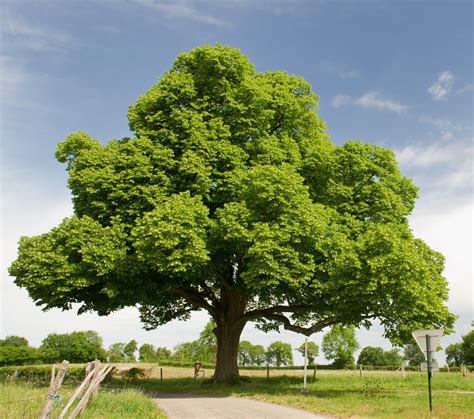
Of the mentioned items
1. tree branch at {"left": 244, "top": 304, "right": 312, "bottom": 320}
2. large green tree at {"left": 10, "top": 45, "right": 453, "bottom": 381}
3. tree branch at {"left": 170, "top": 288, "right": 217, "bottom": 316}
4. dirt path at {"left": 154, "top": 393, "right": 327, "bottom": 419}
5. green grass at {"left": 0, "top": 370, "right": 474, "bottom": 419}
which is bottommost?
dirt path at {"left": 154, "top": 393, "right": 327, "bottom": 419}

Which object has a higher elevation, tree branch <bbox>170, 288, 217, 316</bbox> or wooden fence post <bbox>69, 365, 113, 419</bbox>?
tree branch <bbox>170, 288, 217, 316</bbox>

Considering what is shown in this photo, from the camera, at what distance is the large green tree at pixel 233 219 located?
74.8 feet

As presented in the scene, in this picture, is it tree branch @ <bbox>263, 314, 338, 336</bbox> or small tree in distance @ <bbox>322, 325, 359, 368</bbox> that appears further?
small tree in distance @ <bbox>322, 325, 359, 368</bbox>

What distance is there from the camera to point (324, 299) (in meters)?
25.1

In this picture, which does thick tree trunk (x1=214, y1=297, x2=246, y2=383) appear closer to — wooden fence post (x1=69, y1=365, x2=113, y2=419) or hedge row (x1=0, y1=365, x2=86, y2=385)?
hedge row (x1=0, y1=365, x2=86, y2=385)

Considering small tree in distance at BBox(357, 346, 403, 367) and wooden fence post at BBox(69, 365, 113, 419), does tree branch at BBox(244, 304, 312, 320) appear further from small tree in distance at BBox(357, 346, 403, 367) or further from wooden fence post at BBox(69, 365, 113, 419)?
small tree in distance at BBox(357, 346, 403, 367)

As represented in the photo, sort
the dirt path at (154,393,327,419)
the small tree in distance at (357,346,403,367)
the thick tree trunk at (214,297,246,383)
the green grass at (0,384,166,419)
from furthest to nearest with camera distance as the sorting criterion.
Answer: the small tree in distance at (357,346,403,367)
the thick tree trunk at (214,297,246,383)
the dirt path at (154,393,327,419)
the green grass at (0,384,166,419)

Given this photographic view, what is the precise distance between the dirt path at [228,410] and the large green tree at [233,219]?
17.7 feet

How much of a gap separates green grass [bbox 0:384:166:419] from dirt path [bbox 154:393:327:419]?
44.1 inches

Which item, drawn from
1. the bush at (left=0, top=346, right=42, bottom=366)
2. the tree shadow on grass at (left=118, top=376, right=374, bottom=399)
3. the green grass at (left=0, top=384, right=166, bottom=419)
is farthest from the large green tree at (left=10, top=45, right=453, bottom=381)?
the bush at (left=0, top=346, right=42, bottom=366)

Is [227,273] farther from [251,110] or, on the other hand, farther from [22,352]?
[22,352]

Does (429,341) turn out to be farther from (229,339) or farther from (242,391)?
(229,339)

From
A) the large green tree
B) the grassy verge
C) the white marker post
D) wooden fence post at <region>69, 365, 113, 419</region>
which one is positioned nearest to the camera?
wooden fence post at <region>69, 365, 113, 419</region>

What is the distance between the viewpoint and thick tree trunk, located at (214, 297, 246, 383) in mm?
29719
